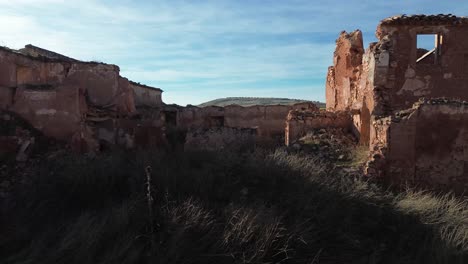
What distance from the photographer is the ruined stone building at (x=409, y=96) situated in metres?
8.30

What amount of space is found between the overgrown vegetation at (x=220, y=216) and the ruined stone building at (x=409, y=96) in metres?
0.78

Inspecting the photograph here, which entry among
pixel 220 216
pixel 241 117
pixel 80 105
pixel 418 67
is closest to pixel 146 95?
pixel 241 117

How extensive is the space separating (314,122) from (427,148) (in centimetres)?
403

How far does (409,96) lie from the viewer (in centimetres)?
1123

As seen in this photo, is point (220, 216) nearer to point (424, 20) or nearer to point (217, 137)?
point (217, 137)

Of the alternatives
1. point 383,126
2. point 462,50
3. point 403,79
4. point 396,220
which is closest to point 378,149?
point 383,126

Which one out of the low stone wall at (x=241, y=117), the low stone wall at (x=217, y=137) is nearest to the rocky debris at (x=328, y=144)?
the low stone wall at (x=217, y=137)

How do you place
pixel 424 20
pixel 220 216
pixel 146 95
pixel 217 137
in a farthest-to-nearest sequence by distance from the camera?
pixel 146 95 → pixel 217 137 → pixel 424 20 → pixel 220 216

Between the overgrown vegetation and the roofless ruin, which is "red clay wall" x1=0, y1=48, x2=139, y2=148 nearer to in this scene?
the roofless ruin

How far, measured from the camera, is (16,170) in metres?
8.02

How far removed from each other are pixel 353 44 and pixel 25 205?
32.7ft

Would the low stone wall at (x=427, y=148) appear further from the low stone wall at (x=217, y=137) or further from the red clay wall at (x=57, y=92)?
the red clay wall at (x=57, y=92)

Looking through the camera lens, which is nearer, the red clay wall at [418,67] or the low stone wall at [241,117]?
the red clay wall at [418,67]

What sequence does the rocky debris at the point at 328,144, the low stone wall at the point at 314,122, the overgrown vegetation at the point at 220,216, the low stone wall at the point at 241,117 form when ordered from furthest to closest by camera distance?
the low stone wall at the point at 241,117
the low stone wall at the point at 314,122
the rocky debris at the point at 328,144
the overgrown vegetation at the point at 220,216
